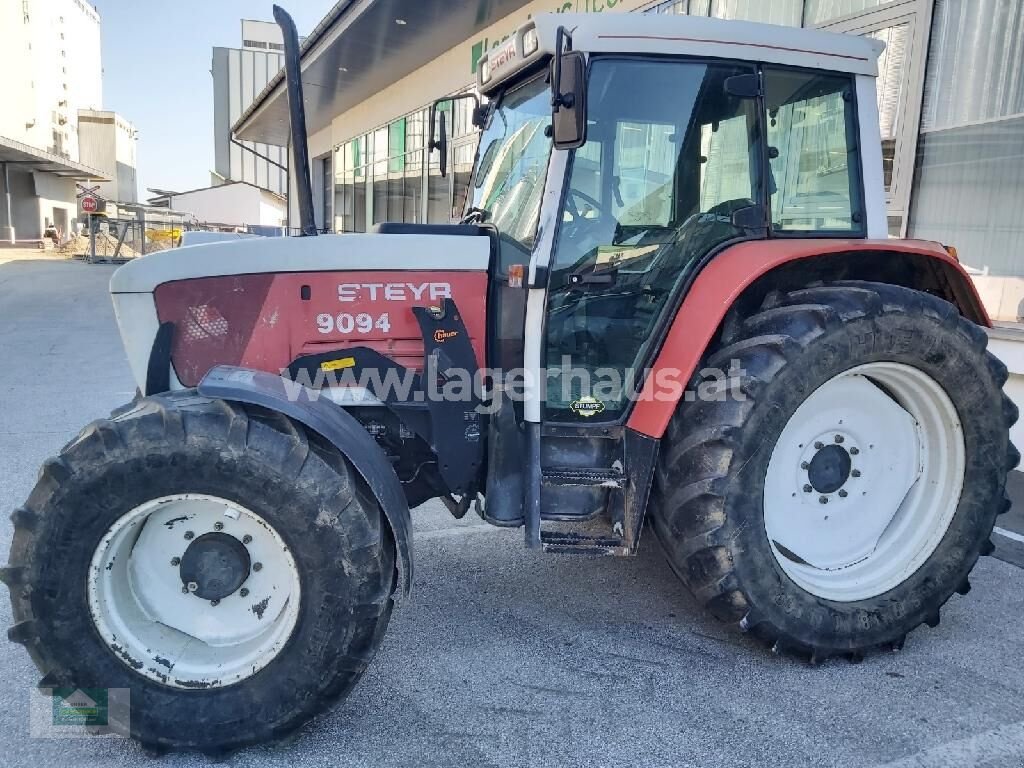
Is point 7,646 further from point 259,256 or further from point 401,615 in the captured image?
point 259,256

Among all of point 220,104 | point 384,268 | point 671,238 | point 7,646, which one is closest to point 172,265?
point 384,268

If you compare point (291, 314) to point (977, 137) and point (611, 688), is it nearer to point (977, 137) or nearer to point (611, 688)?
point (611, 688)

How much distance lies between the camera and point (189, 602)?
102 inches

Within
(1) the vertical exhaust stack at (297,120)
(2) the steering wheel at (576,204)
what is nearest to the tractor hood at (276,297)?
(1) the vertical exhaust stack at (297,120)

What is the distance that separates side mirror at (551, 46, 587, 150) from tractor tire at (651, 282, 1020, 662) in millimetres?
993

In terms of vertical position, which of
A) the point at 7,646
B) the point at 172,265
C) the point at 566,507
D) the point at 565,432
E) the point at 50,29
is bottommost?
the point at 7,646

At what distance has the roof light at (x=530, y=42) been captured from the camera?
114 inches

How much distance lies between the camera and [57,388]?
750 centimetres

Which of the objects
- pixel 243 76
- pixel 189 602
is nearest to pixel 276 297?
pixel 189 602

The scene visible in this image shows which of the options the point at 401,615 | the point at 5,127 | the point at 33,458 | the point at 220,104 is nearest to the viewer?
the point at 401,615

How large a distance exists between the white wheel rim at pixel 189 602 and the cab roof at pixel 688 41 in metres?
2.03

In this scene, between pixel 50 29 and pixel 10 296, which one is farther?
pixel 50 29

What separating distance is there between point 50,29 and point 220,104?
10046 mm

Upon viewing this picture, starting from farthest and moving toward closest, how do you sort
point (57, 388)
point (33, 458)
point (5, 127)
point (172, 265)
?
point (5, 127), point (57, 388), point (33, 458), point (172, 265)
